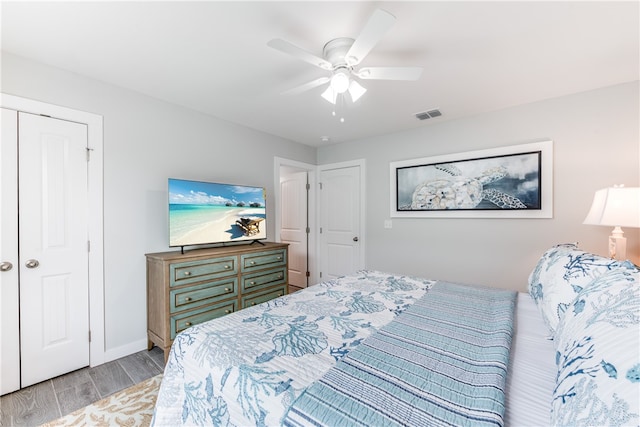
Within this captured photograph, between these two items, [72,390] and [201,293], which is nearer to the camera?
[72,390]

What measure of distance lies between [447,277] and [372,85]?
2.40 m

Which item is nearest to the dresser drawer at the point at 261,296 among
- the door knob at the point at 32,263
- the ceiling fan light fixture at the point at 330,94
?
the door knob at the point at 32,263

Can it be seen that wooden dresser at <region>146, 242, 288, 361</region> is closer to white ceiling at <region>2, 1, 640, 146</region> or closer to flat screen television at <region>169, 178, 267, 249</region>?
flat screen television at <region>169, 178, 267, 249</region>

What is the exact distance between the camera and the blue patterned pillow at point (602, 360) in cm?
57

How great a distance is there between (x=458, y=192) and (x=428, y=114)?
987 millimetres

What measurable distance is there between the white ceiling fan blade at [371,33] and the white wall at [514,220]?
2081mm

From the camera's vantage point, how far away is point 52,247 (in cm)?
208

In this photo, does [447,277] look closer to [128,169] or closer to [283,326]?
[283,326]

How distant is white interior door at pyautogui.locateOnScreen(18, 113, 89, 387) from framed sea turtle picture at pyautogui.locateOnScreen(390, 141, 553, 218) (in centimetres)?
339

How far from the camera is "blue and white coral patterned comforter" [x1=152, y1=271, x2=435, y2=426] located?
2.97 ft

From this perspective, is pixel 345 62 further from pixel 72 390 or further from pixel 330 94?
pixel 72 390

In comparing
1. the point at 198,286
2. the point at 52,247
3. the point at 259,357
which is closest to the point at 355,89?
the point at 259,357

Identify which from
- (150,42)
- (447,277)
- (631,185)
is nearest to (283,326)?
(150,42)

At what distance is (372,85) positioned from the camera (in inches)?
93.1
